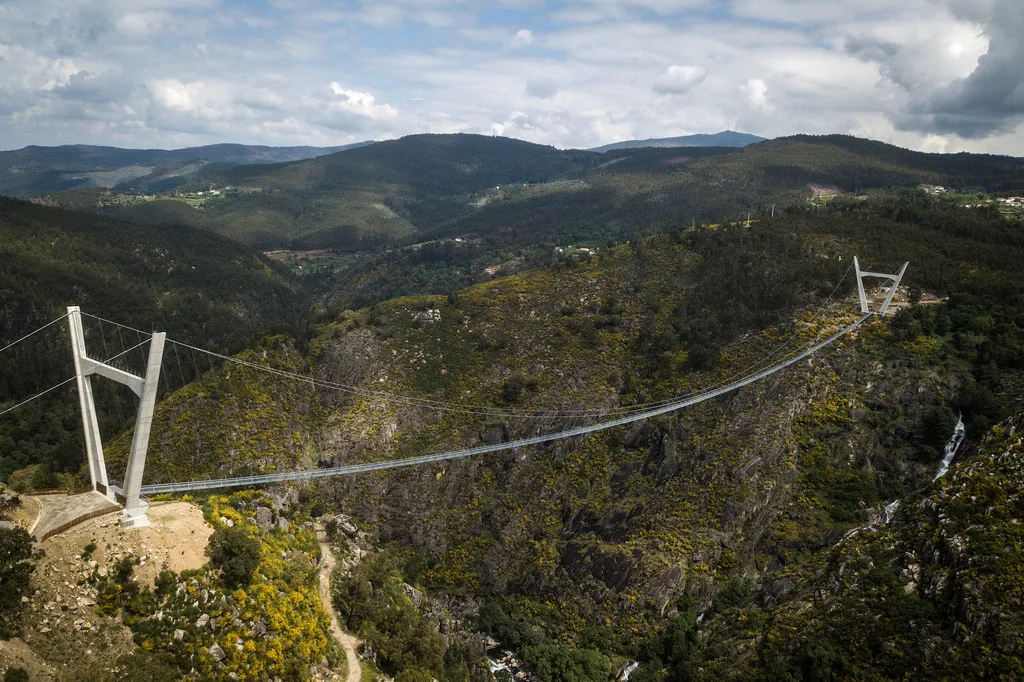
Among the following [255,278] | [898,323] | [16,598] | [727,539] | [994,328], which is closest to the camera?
[16,598]

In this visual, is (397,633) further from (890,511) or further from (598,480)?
(890,511)

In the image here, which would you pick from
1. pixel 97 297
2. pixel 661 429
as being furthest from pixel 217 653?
pixel 97 297

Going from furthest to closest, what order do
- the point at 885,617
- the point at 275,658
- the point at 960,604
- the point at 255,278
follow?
the point at 255,278
the point at 885,617
the point at 960,604
the point at 275,658

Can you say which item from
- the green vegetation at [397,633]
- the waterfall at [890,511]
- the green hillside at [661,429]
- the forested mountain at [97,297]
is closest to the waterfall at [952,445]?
the green hillside at [661,429]

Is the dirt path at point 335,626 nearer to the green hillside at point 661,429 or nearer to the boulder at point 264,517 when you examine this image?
the boulder at point 264,517

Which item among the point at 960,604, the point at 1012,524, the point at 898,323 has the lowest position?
the point at 960,604

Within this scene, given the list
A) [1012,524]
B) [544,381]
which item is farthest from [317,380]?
Result: [1012,524]

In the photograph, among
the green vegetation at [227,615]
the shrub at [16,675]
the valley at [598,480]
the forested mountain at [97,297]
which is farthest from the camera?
the forested mountain at [97,297]

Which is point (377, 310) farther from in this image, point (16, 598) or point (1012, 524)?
point (1012, 524)
